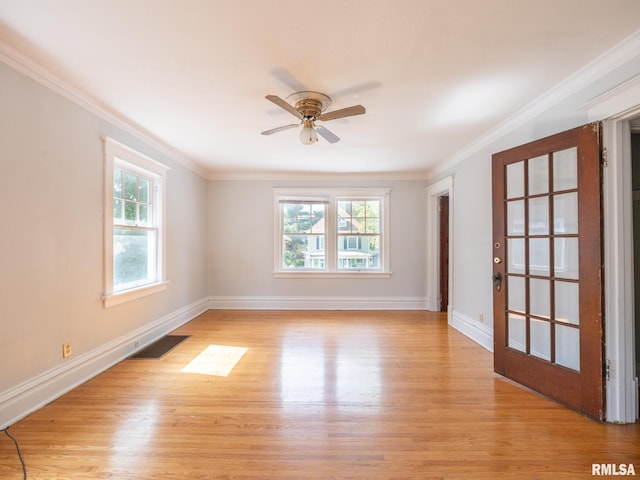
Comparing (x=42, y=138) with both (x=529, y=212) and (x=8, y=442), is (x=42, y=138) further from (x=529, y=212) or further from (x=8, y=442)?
(x=529, y=212)

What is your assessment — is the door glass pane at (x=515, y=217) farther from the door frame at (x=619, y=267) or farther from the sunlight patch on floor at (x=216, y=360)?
the sunlight patch on floor at (x=216, y=360)

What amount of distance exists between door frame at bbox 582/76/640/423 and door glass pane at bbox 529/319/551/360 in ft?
1.43

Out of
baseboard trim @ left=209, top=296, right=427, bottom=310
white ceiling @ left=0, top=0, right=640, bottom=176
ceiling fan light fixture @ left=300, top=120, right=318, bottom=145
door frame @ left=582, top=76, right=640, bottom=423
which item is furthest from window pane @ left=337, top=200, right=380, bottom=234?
door frame @ left=582, top=76, right=640, bottom=423

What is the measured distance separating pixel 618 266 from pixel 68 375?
4275mm

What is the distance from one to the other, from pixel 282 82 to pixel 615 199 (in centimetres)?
A: 252

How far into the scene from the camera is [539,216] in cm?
264

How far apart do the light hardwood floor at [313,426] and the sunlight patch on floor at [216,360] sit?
2.8 inches

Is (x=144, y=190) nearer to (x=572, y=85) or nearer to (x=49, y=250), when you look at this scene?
(x=49, y=250)

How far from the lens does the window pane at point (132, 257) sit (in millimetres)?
3342

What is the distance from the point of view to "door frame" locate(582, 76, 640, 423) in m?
2.10

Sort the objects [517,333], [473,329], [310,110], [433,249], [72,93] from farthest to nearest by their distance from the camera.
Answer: [433,249], [473,329], [517,333], [310,110], [72,93]

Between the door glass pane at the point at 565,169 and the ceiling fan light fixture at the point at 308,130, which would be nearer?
the door glass pane at the point at 565,169

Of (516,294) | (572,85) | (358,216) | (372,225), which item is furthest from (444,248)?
(572,85)

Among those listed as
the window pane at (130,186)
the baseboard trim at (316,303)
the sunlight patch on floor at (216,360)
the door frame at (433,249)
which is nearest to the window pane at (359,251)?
the baseboard trim at (316,303)
